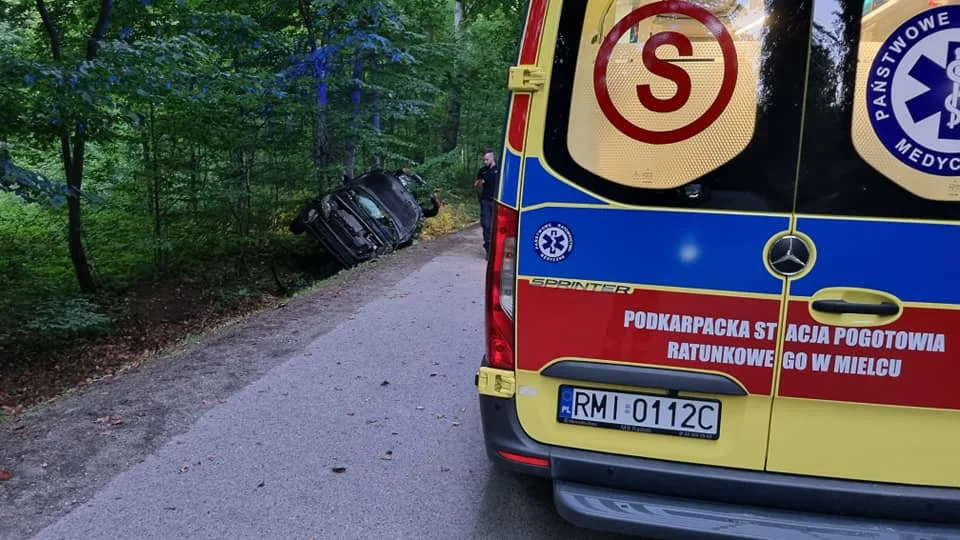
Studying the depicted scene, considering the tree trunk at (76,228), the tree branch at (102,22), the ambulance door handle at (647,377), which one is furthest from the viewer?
the tree trunk at (76,228)

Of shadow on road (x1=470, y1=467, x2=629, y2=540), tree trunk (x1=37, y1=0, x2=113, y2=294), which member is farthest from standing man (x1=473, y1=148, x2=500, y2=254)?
shadow on road (x1=470, y1=467, x2=629, y2=540)

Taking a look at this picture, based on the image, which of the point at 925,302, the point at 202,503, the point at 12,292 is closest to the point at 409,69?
the point at 12,292

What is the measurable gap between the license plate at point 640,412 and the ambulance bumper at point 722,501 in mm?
129

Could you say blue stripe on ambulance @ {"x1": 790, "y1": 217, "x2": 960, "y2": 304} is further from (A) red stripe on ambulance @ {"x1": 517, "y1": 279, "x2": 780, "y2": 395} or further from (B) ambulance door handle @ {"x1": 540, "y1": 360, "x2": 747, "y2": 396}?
(B) ambulance door handle @ {"x1": 540, "y1": 360, "x2": 747, "y2": 396}

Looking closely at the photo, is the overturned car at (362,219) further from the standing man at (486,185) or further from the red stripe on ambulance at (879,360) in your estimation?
the red stripe on ambulance at (879,360)

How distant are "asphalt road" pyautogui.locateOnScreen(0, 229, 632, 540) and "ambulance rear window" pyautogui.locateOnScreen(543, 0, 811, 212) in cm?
180

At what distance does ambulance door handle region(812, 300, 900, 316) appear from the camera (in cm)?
230

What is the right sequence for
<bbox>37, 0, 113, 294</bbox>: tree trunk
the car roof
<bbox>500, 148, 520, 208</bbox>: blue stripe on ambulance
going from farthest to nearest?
the car roof → <bbox>37, 0, 113, 294</bbox>: tree trunk → <bbox>500, 148, 520, 208</bbox>: blue stripe on ambulance

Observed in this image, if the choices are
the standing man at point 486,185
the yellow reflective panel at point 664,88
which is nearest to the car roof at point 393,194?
the standing man at point 486,185

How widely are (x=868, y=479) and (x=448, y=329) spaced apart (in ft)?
16.0

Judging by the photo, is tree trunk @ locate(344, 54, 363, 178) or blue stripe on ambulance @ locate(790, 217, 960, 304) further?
tree trunk @ locate(344, 54, 363, 178)

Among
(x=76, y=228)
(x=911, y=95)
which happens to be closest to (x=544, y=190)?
(x=911, y=95)

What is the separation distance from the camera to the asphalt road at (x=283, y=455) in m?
3.29

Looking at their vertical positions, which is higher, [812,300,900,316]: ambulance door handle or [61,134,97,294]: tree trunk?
[812,300,900,316]: ambulance door handle
